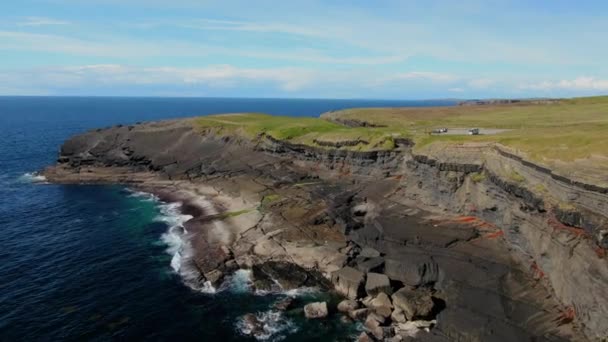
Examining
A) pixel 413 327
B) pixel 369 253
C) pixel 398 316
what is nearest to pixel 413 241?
pixel 369 253

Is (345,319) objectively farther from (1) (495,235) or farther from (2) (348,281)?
(1) (495,235)

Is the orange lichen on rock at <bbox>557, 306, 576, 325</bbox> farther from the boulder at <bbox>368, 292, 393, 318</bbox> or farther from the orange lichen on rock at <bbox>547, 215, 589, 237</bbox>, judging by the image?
the boulder at <bbox>368, 292, 393, 318</bbox>

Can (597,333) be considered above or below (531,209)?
below

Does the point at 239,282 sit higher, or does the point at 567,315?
the point at 567,315

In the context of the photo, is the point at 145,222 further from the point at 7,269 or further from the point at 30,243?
the point at 7,269

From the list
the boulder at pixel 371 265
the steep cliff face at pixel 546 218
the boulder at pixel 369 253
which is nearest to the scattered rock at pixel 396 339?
the boulder at pixel 371 265

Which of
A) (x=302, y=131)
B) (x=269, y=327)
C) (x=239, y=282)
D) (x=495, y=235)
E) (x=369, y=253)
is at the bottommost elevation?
(x=269, y=327)

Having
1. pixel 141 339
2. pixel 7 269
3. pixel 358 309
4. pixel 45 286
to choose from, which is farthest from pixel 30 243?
pixel 358 309

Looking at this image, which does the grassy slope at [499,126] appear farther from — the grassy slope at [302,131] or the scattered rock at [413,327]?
the scattered rock at [413,327]
